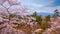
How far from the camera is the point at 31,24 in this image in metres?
3.64

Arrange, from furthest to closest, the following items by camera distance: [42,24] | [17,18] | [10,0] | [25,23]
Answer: [42,24] → [25,23] → [17,18] → [10,0]

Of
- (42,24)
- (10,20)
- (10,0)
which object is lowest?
(42,24)

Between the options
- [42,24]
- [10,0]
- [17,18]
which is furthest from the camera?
[42,24]

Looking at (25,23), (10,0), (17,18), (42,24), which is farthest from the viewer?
(42,24)

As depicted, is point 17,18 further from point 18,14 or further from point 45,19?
point 45,19

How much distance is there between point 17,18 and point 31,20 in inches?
14.5

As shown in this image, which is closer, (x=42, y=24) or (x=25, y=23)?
(x=25, y=23)

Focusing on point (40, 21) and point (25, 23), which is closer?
point (25, 23)

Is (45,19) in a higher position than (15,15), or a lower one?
lower

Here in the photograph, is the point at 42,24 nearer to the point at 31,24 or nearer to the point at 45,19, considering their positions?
the point at 45,19

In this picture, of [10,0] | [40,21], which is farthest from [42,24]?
[10,0]

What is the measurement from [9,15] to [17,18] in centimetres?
20

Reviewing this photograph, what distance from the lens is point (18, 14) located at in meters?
3.18

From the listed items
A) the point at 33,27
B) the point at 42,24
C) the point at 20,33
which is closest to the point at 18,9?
the point at 20,33
